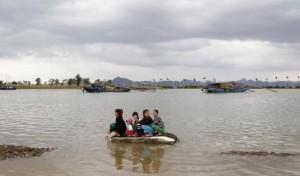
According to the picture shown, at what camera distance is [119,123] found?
2153 centimetres

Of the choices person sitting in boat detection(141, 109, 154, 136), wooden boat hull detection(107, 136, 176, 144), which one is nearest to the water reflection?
wooden boat hull detection(107, 136, 176, 144)

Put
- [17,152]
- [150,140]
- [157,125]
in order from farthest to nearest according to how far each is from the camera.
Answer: [157,125]
[150,140]
[17,152]

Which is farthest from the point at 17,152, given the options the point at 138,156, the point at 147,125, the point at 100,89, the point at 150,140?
the point at 100,89

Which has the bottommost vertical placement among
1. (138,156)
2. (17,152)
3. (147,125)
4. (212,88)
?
(138,156)

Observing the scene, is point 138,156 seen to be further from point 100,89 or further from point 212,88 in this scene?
point 100,89

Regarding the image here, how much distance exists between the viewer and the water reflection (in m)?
15.5

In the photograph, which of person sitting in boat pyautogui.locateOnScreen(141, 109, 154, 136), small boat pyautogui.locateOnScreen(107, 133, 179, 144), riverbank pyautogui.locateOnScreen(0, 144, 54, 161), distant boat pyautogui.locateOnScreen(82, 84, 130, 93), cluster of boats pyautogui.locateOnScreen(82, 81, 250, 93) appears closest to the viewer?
riverbank pyautogui.locateOnScreen(0, 144, 54, 161)

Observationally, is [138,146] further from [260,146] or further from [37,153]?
[260,146]

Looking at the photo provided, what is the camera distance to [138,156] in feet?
58.3

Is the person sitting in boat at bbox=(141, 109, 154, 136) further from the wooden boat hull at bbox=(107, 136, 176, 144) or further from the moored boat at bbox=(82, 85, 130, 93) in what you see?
the moored boat at bbox=(82, 85, 130, 93)

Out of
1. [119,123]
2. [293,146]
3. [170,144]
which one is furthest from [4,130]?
[293,146]

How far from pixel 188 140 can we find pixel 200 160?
6.34 metres

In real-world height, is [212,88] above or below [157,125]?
above

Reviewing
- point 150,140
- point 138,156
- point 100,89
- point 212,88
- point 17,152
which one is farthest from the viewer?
point 100,89
